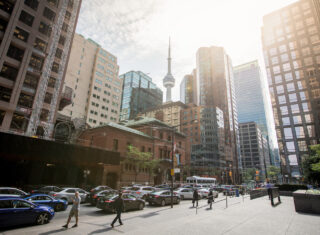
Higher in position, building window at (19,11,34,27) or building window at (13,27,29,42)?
building window at (19,11,34,27)

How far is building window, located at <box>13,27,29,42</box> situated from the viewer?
3444 centimetres

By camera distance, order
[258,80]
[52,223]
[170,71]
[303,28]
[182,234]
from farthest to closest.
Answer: [258,80] < [170,71] < [303,28] < [52,223] < [182,234]

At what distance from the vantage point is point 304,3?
80000mm

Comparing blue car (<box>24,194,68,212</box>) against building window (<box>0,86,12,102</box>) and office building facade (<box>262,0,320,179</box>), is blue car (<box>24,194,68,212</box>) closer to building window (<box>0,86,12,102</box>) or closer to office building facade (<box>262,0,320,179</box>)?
building window (<box>0,86,12,102</box>)

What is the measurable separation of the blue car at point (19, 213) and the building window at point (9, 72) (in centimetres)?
3189

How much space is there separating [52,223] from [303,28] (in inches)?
4092

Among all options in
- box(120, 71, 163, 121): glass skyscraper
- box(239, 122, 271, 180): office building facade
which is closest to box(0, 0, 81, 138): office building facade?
box(120, 71, 163, 121): glass skyscraper

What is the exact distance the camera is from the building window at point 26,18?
116 ft

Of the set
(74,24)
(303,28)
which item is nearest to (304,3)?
(303,28)

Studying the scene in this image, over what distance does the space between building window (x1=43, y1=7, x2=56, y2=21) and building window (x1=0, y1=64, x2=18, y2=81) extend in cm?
1484

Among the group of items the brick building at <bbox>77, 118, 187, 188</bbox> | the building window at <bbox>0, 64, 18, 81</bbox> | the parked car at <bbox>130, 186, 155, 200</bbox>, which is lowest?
the parked car at <bbox>130, 186, 155, 200</bbox>

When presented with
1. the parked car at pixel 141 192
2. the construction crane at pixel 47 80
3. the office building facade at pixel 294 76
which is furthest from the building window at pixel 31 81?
the office building facade at pixel 294 76

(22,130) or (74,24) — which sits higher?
(74,24)

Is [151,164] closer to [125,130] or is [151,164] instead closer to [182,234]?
[125,130]
